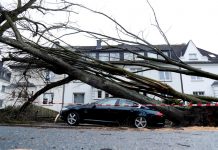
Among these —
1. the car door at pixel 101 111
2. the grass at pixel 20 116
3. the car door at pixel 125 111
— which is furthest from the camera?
the grass at pixel 20 116

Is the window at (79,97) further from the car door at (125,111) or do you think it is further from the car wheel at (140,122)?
the car wheel at (140,122)

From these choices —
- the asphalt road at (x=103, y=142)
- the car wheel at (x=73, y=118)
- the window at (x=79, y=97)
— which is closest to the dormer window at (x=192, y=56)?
the window at (x=79, y=97)

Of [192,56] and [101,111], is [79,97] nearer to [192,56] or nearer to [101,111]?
[192,56]

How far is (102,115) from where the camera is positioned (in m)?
10.1

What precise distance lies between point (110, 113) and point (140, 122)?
1342 mm

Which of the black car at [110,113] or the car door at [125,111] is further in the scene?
the car door at [125,111]

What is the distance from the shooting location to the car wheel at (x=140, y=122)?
378 inches

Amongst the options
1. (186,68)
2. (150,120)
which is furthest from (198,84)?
(186,68)

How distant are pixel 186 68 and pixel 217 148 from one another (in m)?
3.78

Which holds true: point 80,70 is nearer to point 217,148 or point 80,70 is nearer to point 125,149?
point 125,149

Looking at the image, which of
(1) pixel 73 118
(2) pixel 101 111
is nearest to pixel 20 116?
(1) pixel 73 118

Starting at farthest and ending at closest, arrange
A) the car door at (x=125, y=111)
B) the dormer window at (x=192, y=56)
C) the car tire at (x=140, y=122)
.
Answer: the dormer window at (x=192, y=56) < the car door at (x=125, y=111) < the car tire at (x=140, y=122)

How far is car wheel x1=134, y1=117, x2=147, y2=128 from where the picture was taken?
31.5 feet

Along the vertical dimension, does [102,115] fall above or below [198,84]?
below
